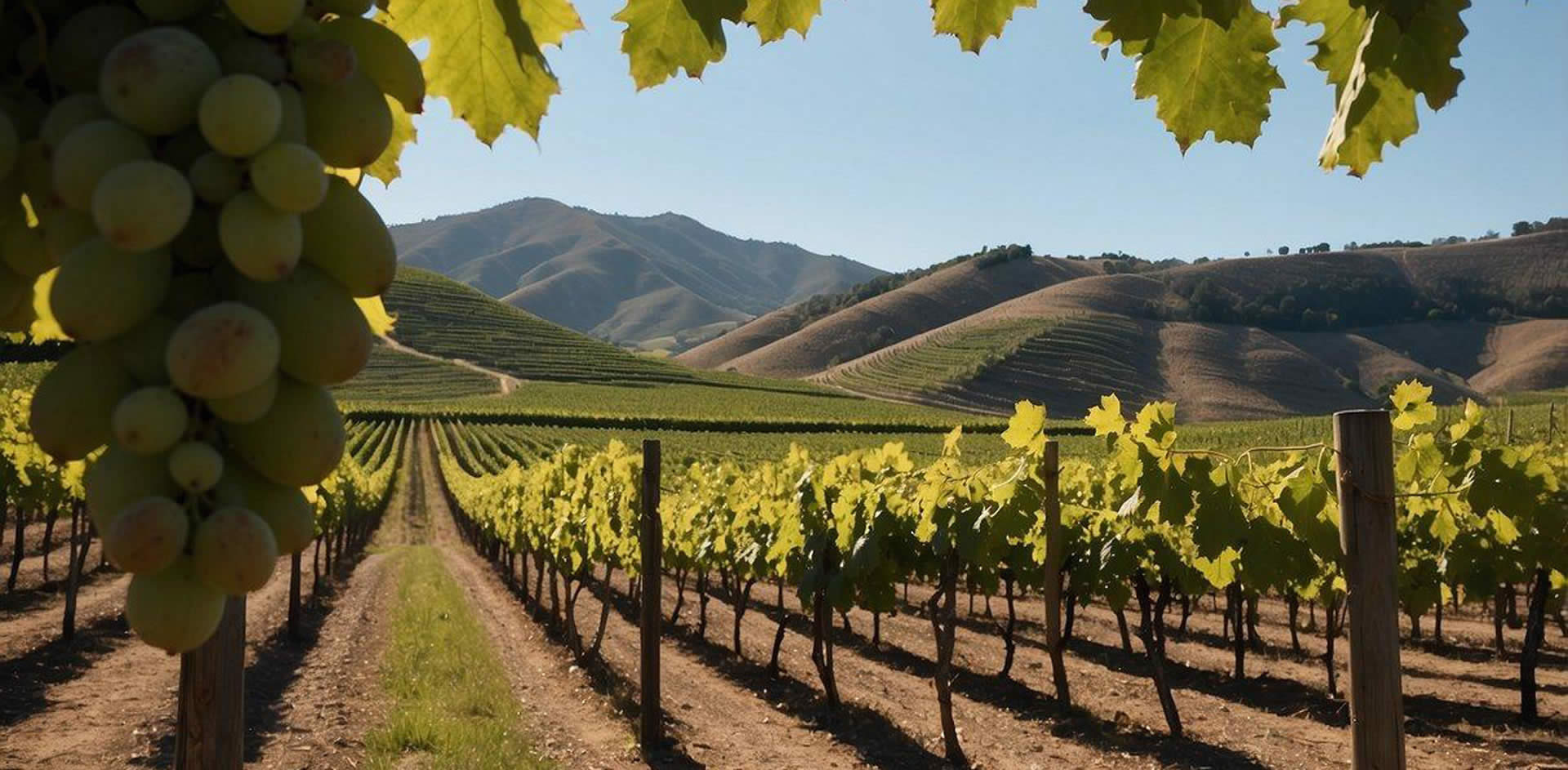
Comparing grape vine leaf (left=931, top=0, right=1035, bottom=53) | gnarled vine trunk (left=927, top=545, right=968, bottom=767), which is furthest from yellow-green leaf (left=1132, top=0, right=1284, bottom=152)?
gnarled vine trunk (left=927, top=545, right=968, bottom=767)

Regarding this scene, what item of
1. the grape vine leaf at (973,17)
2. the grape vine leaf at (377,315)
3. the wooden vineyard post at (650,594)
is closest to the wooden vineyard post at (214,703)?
the grape vine leaf at (377,315)

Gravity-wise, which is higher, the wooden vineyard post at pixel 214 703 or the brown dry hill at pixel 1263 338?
the brown dry hill at pixel 1263 338

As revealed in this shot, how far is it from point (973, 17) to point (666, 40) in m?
0.43

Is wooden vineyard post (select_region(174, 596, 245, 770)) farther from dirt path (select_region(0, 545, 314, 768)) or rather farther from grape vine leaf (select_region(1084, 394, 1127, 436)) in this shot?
dirt path (select_region(0, 545, 314, 768))

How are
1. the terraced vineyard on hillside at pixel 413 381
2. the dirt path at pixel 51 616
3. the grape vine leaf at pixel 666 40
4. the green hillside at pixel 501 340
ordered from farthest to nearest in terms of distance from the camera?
the green hillside at pixel 501 340, the terraced vineyard on hillside at pixel 413 381, the dirt path at pixel 51 616, the grape vine leaf at pixel 666 40

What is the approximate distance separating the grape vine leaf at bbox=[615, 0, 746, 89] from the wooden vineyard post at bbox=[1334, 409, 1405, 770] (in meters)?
1.57

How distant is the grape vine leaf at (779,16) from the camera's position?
4.57 ft

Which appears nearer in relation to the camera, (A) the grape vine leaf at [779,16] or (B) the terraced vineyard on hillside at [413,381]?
(A) the grape vine leaf at [779,16]

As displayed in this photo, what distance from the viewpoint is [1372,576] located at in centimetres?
221

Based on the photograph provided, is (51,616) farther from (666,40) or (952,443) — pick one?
(666,40)

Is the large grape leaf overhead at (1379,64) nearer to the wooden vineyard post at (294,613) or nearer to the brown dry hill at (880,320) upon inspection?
the wooden vineyard post at (294,613)

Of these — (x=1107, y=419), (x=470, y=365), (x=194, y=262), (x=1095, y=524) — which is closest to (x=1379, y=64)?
(x=194, y=262)

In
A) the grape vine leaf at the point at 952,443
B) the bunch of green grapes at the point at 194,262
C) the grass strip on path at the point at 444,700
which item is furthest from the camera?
the grape vine leaf at the point at 952,443

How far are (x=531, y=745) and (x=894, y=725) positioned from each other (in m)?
3.01
